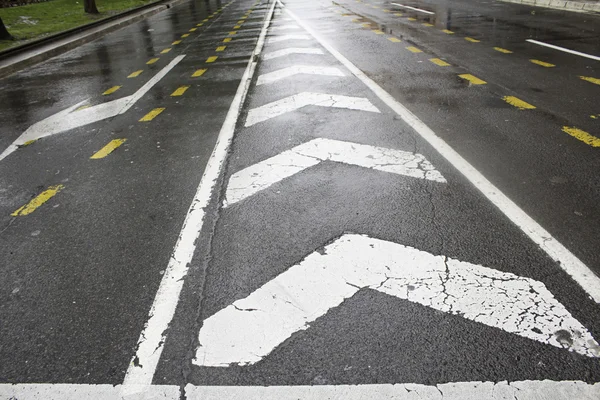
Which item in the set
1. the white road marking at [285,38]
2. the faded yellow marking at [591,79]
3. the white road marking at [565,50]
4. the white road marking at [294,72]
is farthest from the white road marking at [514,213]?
the white road marking at [285,38]

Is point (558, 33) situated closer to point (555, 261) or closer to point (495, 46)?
point (495, 46)

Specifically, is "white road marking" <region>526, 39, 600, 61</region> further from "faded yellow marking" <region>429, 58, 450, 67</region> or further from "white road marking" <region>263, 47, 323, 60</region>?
"white road marking" <region>263, 47, 323, 60</region>

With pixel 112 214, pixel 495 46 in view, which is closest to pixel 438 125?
pixel 112 214

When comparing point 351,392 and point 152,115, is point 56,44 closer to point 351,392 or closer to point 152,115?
point 152,115

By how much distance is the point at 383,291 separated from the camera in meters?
3.02

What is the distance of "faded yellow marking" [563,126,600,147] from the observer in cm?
512

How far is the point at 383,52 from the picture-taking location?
36.6 feet

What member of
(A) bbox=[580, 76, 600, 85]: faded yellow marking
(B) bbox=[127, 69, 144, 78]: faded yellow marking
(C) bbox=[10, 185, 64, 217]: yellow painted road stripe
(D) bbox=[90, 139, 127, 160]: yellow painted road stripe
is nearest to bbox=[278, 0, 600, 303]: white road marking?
(A) bbox=[580, 76, 600, 85]: faded yellow marking

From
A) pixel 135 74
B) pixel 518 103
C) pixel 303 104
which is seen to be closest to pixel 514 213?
→ pixel 518 103

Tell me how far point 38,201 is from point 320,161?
2857mm

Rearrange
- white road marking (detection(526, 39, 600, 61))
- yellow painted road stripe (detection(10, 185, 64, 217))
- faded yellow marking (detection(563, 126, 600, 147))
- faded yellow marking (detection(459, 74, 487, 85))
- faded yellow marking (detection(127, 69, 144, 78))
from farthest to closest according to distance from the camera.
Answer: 1. faded yellow marking (detection(127, 69, 144, 78))
2. white road marking (detection(526, 39, 600, 61))
3. faded yellow marking (detection(459, 74, 487, 85))
4. faded yellow marking (detection(563, 126, 600, 147))
5. yellow painted road stripe (detection(10, 185, 64, 217))

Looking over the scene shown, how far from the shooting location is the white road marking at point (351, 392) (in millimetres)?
2260

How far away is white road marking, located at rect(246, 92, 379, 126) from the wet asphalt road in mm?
101

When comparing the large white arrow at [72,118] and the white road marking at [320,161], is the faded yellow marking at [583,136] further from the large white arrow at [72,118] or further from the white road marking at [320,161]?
the large white arrow at [72,118]
